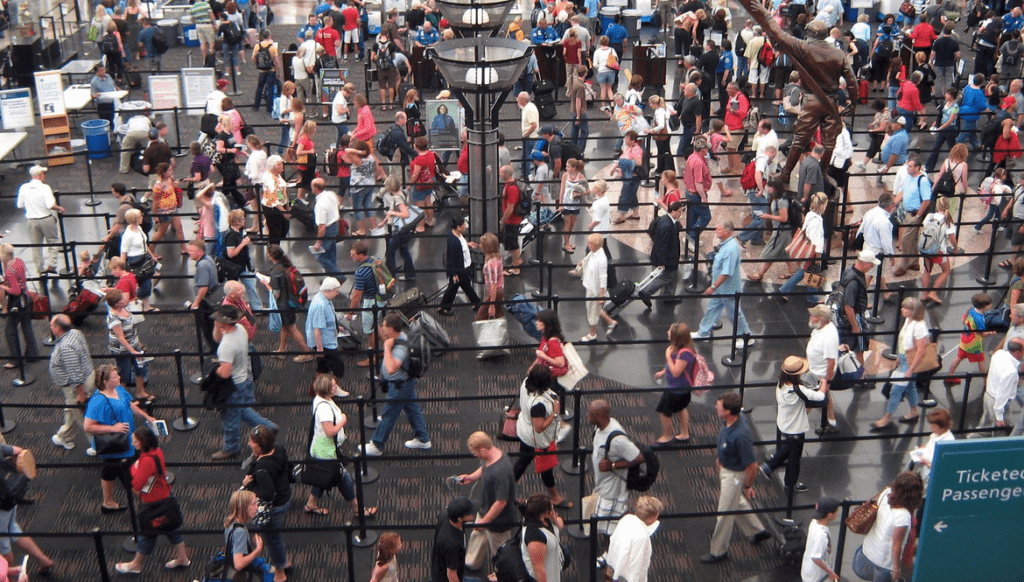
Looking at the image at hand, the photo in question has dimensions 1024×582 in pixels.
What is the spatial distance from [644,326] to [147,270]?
6.50m

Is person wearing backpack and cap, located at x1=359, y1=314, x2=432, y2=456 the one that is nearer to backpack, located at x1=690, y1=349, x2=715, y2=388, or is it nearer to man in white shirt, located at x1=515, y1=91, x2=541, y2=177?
backpack, located at x1=690, y1=349, x2=715, y2=388

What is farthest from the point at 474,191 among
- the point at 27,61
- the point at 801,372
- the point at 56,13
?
the point at 56,13

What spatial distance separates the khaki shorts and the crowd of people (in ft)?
0.99

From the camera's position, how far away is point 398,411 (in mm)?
11602

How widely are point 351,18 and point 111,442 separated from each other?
63.5ft

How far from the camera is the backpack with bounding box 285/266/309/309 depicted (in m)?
13.4

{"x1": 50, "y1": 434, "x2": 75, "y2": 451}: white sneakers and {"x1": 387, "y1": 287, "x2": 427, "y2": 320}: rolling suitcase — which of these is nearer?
{"x1": 50, "y1": 434, "x2": 75, "y2": 451}: white sneakers

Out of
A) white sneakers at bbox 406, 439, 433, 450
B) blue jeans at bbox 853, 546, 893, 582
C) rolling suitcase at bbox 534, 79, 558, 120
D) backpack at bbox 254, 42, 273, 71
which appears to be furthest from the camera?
backpack at bbox 254, 42, 273, 71

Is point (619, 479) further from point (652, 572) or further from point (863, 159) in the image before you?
point (863, 159)

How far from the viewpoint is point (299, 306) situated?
13.7m

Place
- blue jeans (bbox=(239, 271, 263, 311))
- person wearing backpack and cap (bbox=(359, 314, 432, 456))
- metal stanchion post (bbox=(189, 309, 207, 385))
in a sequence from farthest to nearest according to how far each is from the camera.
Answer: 1. blue jeans (bbox=(239, 271, 263, 311))
2. metal stanchion post (bbox=(189, 309, 207, 385))
3. person wearing backpack and cap (bbox=(359, 314, 432, 456))

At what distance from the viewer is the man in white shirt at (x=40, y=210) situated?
53.5 feet

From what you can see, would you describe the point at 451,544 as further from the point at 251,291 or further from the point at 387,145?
the point at 387,145

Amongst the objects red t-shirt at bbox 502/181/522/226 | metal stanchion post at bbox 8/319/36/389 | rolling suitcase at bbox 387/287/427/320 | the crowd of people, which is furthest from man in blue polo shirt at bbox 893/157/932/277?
metal stanchion post at bbox 8/319/36/389
